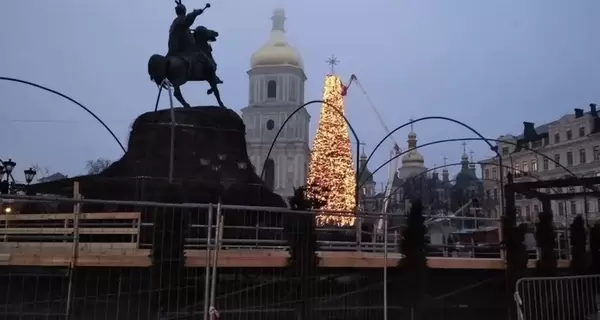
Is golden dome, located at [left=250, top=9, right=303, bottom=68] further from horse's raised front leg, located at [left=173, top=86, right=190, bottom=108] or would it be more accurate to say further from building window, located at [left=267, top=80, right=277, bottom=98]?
horse's raised front leg, located at [left=173, top=86, right=190, bottom=108]

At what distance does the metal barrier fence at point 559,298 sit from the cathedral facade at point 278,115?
7884 cm

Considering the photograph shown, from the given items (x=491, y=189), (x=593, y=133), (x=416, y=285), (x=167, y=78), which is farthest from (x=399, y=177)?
(x=416, y=285)

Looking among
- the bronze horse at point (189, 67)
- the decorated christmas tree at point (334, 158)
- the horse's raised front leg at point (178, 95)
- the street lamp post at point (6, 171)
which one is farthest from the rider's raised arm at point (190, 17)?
the decorated christmas tree at point (334, 158)

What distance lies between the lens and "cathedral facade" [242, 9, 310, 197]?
3688 inches

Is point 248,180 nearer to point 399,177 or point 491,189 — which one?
point 491,189

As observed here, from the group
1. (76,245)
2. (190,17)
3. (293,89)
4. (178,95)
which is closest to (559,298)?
(76,245)

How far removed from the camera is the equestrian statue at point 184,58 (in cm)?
2208

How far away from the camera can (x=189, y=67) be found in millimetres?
22297

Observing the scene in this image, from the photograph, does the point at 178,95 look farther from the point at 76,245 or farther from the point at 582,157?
the point at 582,157

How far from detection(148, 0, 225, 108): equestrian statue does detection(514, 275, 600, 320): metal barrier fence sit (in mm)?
13198

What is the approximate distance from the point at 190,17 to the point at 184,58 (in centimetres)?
139

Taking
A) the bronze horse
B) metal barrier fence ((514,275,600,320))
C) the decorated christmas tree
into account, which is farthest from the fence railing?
the decorated christmas tree

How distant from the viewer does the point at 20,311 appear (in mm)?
9789

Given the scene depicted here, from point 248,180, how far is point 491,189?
7305 cm
